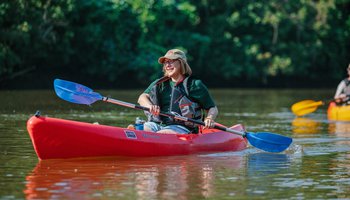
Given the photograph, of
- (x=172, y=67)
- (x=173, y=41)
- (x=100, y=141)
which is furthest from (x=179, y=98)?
(x=173, y=41)

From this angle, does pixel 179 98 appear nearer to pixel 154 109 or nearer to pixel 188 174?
pixel 154 109

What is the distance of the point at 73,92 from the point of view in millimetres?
12414

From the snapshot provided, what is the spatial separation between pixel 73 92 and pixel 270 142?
275cm

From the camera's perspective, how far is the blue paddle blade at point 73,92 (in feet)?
40.6

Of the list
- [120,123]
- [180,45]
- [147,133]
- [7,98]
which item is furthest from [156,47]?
[147,133]

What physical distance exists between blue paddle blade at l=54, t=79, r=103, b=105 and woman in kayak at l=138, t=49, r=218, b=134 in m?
0.75

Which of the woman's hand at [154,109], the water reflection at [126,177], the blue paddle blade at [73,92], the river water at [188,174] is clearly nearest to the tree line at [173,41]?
the river water at [188,174]

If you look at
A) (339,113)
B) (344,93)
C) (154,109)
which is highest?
(344,93)

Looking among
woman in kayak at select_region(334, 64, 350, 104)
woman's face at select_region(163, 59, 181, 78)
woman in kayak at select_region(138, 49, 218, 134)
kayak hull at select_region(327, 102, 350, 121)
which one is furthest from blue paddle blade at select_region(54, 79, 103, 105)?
woman in kayak at select_region(334, 64, 350, 104)

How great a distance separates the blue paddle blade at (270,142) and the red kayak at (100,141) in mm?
579

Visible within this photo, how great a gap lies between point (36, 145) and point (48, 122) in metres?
0.37

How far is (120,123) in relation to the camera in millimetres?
18484

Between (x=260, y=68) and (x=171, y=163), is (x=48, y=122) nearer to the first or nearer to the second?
(x=171, y=163)

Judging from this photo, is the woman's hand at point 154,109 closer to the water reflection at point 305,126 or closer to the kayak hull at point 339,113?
the water reflection at point 305,126
